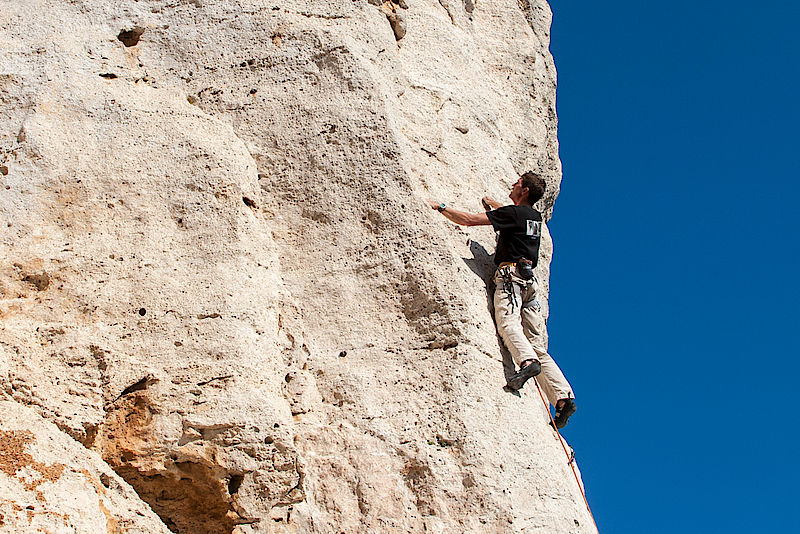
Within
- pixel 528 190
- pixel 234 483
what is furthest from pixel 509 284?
pixel 234 483

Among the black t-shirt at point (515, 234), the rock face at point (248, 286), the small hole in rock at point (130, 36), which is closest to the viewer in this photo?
the rock face at point (248, 286)

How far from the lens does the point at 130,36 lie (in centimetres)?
759

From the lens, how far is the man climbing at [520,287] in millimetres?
7008

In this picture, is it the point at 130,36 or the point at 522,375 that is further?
the point at 130,36

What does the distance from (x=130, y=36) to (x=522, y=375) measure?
13.0ft

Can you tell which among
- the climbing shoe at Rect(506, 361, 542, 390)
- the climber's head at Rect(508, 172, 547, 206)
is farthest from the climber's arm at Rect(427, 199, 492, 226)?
the climbing shoe at Rect(506, 361, 542, 390)

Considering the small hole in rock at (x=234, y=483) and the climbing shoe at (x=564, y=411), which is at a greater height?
the climbing shoe at (x=564, y=411)

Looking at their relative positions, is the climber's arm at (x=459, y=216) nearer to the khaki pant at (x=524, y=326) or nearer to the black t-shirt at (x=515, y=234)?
the black t-shirt at (x=515, y=234)

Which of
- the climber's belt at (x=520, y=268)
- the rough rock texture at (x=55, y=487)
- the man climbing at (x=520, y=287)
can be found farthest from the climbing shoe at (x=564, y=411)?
the rough rock texture at (x=55, y=487)

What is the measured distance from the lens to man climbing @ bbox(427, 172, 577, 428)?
701cm

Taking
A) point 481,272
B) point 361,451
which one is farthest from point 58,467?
point 481,272

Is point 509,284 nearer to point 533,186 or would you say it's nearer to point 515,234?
point 515,234

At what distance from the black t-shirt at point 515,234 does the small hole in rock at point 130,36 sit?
3.02 meters

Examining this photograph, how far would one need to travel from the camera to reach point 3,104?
692 cm
